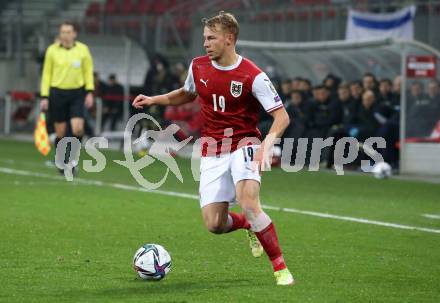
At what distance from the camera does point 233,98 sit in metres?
9.14

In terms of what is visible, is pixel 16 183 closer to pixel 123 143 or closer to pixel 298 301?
pixel 123 143

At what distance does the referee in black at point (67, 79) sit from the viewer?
725 inches

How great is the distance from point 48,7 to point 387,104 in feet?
62.2

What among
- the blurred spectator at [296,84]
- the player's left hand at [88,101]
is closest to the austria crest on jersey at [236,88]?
the player's left hand at [88,101]

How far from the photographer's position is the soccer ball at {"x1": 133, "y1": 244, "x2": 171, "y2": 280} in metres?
9.09

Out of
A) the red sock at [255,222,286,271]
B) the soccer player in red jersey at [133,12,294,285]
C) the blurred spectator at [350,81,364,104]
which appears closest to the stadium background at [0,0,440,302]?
the red sock at [255,222,286,271]

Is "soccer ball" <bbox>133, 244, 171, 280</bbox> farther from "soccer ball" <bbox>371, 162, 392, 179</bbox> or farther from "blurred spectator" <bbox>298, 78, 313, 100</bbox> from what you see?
"blurred spectator" <bbox>298, 78, 313, 100</bbox>

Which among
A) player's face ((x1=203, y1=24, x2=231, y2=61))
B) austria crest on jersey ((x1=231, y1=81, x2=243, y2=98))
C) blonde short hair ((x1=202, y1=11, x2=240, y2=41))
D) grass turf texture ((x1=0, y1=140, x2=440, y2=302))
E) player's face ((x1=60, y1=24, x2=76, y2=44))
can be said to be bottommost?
grass turf texture ((x1=0, y1=140, x2=440, y2=302))

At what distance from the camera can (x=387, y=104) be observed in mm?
21859

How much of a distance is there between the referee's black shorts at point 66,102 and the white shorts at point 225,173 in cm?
952

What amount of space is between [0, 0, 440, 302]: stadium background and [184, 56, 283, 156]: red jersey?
1080mm

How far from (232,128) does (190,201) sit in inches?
261

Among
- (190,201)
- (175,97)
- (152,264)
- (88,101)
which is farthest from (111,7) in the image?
(152,264)

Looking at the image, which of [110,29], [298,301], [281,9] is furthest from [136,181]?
[110,29]
